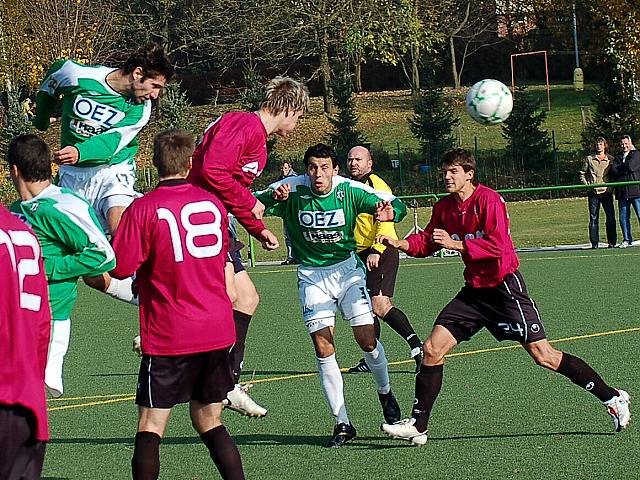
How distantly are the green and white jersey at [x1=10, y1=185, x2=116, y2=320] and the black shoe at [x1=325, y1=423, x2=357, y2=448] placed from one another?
236cm

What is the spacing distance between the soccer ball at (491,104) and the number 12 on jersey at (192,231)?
7.10m

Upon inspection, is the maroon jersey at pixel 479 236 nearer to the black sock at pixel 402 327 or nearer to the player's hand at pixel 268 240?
the player's hand at pixel 268 240

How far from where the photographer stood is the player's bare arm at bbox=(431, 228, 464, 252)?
7.02 m

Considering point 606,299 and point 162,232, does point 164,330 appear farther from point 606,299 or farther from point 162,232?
point 606,299

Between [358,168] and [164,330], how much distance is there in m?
5.19

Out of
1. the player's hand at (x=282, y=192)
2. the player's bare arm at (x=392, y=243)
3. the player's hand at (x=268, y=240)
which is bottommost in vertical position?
the player's bare arm at (x=392, y=243)

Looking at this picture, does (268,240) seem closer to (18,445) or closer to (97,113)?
(97,113)

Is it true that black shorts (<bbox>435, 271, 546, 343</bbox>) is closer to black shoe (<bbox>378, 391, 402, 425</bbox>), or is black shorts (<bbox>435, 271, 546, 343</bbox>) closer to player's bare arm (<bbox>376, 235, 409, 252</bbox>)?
player's bare arm (<bbox>376, 235, 409, 252</bbox>)

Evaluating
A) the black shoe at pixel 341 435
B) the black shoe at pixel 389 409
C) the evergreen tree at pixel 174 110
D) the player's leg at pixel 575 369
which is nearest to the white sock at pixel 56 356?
the black shoe at pixel 341 435

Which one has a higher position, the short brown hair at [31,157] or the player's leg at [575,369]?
the short brown hair at [31,157]

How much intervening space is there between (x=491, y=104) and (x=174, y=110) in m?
27.6

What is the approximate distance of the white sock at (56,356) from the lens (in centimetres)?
598

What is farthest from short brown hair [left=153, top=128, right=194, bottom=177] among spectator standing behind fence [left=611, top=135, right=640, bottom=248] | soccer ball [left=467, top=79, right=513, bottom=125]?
spectator standing behind fence [left=611, top=135, right=640, bottom=248]

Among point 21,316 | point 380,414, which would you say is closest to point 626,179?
point 380,414
